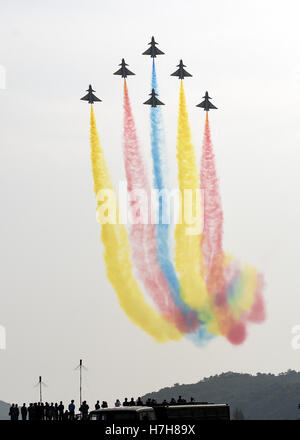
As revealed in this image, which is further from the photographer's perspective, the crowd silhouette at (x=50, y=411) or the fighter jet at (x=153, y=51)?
the fighter jet at (x=153, y=51)

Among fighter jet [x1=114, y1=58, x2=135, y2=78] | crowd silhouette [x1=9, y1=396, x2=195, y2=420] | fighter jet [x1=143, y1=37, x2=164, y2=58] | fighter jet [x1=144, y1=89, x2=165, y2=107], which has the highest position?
fighter jet [x1=143, y1=37, x2=164, y2=58]

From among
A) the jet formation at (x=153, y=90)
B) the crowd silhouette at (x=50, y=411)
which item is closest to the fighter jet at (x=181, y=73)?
the jet formation at (x=153, y=90)

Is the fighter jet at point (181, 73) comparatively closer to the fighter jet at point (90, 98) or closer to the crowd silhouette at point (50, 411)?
the fighter jet at point (90, 98)

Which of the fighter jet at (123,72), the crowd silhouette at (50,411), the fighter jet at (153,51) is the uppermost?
the fighter jet at (153,51)

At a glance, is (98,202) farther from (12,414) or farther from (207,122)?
(12,414)

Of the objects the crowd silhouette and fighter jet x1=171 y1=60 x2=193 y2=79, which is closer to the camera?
the crowd silhouette

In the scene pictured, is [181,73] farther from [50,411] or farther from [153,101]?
[50,411]

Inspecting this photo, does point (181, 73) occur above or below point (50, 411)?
above

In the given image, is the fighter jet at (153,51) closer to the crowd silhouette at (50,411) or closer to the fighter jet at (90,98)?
the fighter jet at (90,98)

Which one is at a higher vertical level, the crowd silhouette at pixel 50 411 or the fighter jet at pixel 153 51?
the fighter jet at pixel 153 51

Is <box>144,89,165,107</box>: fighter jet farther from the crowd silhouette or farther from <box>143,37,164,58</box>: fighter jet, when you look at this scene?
the crowd silhouette

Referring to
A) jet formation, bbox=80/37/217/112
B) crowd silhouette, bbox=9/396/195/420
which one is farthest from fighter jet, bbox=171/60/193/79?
crowd silhouette, bbox=9/396/195/420

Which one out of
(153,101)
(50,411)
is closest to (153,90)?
(153,101)

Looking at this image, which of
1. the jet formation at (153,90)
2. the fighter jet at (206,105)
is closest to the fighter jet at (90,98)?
the jet formation at (153,90)
